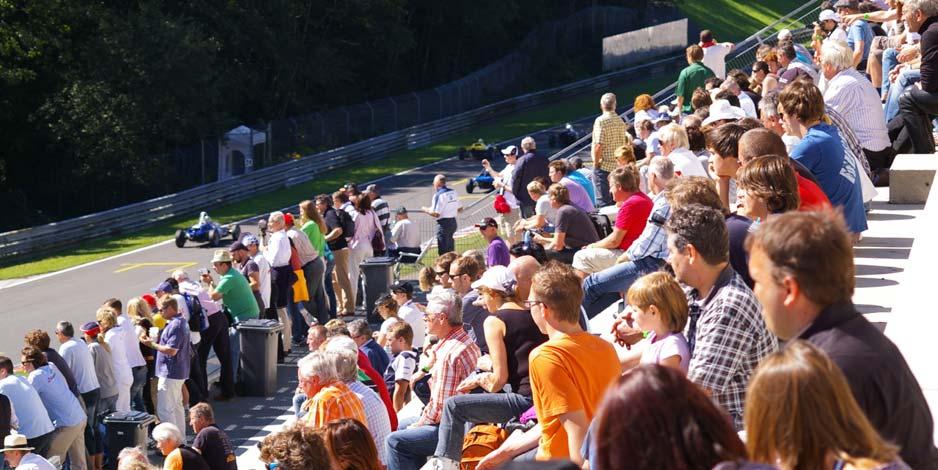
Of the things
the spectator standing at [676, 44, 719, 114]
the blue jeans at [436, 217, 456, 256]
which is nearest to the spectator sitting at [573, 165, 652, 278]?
the spectator standing at [676, 44, 719, 114]

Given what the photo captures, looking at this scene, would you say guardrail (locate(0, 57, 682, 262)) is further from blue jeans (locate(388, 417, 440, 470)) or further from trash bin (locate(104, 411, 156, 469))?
blue jeans (locate(388, 417, 440, 470))

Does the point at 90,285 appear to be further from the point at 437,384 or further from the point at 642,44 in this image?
the point at 642,44

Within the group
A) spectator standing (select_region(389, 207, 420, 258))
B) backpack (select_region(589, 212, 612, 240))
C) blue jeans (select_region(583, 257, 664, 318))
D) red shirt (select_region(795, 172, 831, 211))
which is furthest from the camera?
spectator standing (select_region(389, 207, 420, 258))

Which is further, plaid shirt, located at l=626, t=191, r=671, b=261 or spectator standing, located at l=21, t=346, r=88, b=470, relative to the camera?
spectator standing, located at l=21, t=346, r=88, b=470

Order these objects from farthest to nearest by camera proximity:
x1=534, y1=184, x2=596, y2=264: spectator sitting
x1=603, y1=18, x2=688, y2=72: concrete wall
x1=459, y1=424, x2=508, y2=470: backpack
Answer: x1=603, y1=18, x2=688, y2=72: concrete wall < x1=534, y1=184, x2=596, y2=264: spectator sitting < x1=459, y1=424, x2=508, y2=470: backpack

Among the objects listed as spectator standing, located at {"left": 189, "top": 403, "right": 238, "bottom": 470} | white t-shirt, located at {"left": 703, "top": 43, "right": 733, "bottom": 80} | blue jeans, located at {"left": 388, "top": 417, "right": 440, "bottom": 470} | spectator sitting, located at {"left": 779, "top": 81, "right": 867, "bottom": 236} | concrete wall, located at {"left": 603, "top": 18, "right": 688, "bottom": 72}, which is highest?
concrete wall, located at {"left": 603, "top": 18, "right": 688, "bottom": 72}

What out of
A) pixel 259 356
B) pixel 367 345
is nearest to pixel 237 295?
pixel 259 356

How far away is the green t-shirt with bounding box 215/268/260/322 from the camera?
17.1 metres

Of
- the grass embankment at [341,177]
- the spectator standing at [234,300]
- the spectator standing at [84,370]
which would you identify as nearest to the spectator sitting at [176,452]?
the spectator standing at [84,370]

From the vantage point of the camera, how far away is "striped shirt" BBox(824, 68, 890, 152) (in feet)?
39.4

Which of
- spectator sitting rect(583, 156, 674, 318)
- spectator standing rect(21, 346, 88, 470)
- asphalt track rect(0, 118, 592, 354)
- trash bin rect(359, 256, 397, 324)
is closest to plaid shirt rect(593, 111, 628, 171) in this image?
trash bin rect(359, 256, 397, 324)

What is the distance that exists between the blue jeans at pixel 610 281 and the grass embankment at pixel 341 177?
25.5 metres

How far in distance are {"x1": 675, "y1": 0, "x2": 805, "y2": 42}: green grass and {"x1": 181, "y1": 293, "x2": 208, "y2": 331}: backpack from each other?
193ft

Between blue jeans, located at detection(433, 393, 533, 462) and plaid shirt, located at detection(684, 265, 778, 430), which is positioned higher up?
plaid shirt, located at detection(684, 265, 778, 430)
